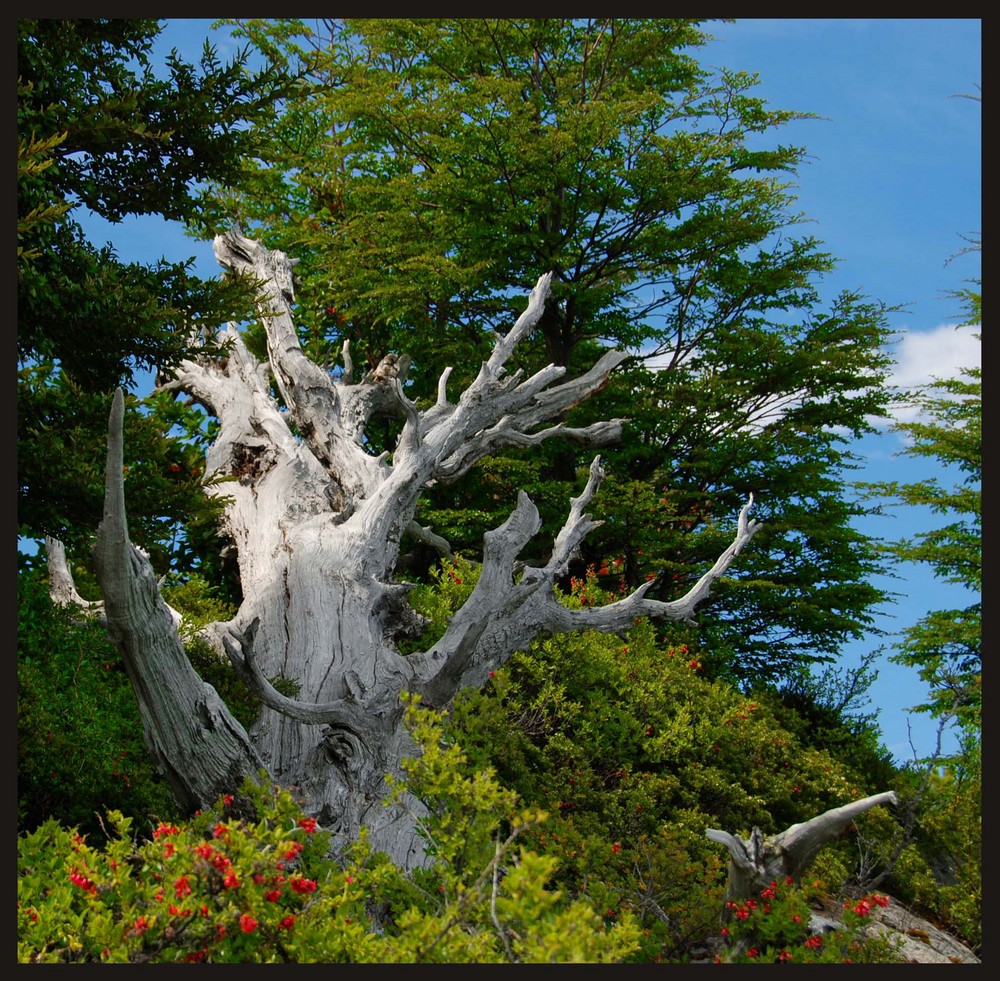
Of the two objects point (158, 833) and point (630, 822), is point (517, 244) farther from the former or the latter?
point (158, 833)

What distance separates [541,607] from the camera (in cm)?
838

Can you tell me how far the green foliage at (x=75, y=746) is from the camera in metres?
6.60

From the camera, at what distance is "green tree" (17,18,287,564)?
7.27m

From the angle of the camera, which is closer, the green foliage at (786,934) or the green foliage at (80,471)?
the green foliage at (786,934)

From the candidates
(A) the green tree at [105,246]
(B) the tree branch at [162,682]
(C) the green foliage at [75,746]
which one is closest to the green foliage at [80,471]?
(A) the green tree at [105,246]

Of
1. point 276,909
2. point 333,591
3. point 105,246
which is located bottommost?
point 276,909

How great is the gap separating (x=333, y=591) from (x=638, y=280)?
32.1 feet

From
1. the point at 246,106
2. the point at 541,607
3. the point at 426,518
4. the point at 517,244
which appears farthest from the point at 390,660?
the point at 517,244

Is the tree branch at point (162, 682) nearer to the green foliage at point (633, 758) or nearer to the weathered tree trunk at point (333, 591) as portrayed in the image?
the weathered tree trunk at point (333, 591)

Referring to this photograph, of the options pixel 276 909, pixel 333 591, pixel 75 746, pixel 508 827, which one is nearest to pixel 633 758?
pixel 508 827

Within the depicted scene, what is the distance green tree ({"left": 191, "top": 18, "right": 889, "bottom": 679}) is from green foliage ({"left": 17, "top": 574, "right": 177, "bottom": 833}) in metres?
6.84

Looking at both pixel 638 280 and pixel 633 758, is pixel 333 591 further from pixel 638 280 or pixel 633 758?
pixel 638 280

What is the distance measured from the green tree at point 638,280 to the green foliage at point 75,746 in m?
6.84

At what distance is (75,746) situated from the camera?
6.76 m
